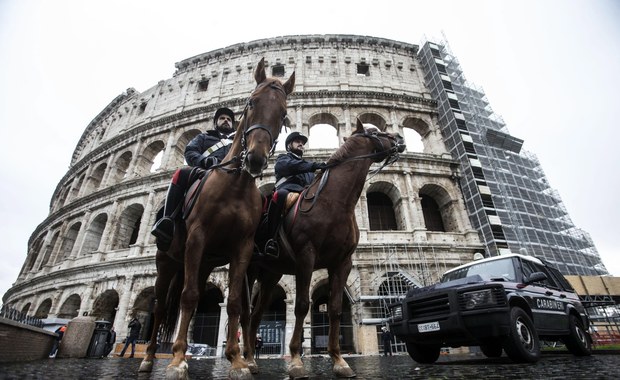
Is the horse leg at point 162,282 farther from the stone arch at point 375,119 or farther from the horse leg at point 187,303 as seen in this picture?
the stone arch at point 375,119

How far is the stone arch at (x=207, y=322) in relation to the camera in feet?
48.9

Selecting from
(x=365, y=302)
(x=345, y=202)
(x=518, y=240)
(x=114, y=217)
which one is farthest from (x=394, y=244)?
(x=114, y=217)

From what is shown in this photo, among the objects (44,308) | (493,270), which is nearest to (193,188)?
(493,270)

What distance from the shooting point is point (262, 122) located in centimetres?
301

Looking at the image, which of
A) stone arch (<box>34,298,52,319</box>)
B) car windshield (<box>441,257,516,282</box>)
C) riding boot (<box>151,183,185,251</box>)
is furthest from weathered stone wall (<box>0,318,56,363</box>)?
stone arch (<box>34,298,52,319</box>)

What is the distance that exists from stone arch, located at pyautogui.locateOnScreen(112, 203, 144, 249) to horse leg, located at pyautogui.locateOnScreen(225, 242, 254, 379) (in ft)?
57.0

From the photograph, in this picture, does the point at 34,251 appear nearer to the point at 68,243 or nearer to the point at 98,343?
the point at 68,243

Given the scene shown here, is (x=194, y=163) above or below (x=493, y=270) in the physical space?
above

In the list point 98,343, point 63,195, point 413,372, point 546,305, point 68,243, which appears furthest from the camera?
point 63,195

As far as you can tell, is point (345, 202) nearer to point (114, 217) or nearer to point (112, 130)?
point (114, 217)

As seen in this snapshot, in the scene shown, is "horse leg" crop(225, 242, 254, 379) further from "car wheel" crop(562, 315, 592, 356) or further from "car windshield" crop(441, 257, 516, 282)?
"car wheel" crop(562, 315, 592, 356)

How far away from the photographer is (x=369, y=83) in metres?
20.2

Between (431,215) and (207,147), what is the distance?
51.3ft

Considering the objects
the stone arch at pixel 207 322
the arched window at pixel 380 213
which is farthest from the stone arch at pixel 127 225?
the arched window at pixel 380 213
